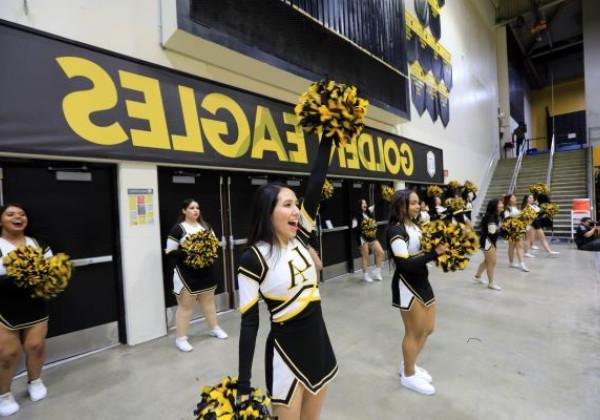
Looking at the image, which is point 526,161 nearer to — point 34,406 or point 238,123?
point 238,123

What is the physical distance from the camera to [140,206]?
3.40m

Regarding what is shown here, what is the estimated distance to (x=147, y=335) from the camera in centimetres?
341

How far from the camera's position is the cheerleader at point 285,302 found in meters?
1.25

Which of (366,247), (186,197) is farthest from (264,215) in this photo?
(366,247)

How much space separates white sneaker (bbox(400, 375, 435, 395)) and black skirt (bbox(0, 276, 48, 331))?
9.13 ft

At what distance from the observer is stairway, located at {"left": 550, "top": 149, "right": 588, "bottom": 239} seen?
1027 cm

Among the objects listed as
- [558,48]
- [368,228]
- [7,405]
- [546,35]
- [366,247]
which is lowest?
[7,405]

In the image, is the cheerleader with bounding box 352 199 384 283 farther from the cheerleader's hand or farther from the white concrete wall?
the cheerleader's hand

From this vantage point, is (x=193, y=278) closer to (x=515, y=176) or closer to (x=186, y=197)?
(x=186, y=197)

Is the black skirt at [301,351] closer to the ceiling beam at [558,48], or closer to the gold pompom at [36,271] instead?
the gold pompom at [36,271]

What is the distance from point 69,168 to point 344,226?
4.85 meters

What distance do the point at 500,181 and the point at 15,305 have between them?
1639 centimetres

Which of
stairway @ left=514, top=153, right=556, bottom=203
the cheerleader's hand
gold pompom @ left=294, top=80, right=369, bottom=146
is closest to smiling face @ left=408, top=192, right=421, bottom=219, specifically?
the cheerleader's hand

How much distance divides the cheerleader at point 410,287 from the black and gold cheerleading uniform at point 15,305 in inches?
103
